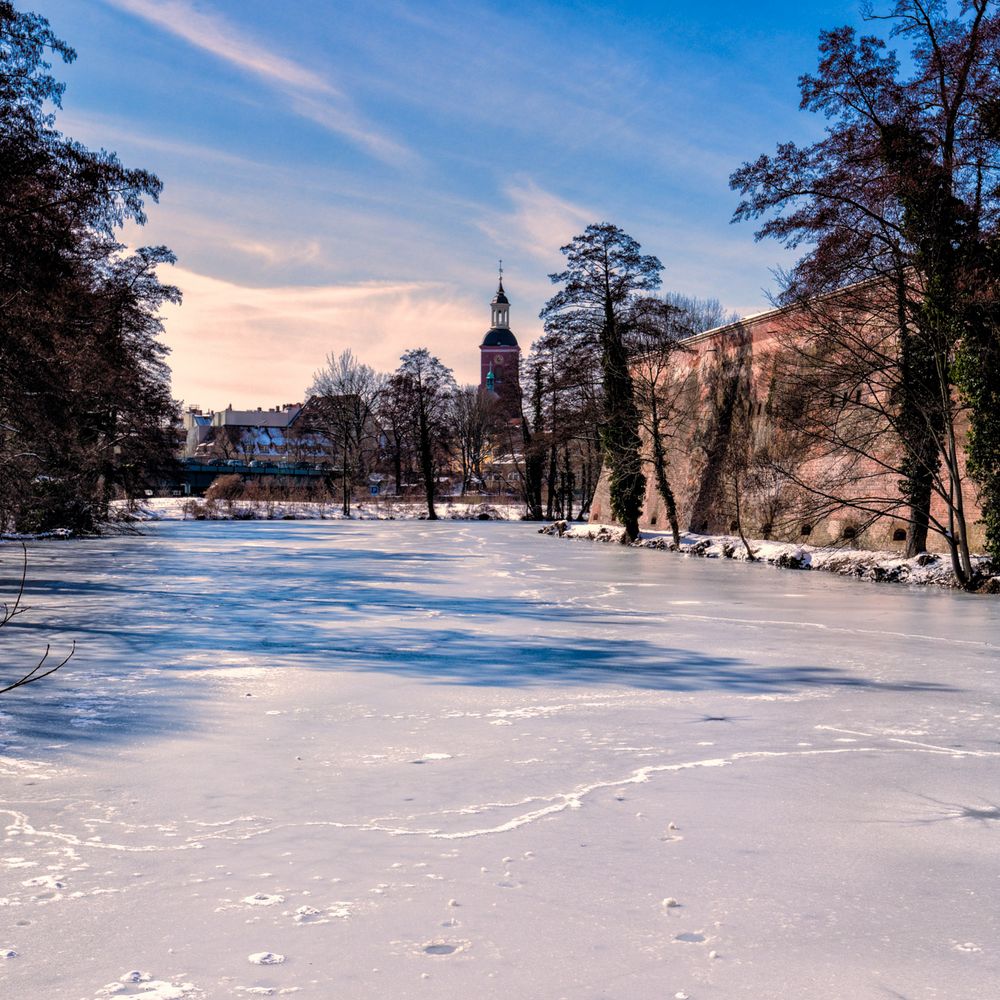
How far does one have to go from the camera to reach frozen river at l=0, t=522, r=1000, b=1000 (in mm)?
3006

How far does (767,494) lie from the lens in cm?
2608

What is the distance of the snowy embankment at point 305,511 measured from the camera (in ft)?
152

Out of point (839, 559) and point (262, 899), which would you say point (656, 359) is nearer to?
point (839, 559)

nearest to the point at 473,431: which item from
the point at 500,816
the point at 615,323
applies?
the point at 615,323

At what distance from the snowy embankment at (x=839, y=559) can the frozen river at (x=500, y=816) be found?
707 centimetres

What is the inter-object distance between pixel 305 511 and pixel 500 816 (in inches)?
1839

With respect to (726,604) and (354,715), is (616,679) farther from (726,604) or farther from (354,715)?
(726,604)

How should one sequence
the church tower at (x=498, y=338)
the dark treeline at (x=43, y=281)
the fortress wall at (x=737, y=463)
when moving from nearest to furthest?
the dark treeline at (x=43, y=281) < the fortress wall at (x=737, y=463) < the church tower at (x=498, y=338)

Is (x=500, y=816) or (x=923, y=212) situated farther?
(x=923, y=212)

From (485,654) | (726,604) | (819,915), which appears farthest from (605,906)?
(726,604)

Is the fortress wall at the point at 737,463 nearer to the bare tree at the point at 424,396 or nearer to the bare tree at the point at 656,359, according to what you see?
the bare tree at the point at 656,359

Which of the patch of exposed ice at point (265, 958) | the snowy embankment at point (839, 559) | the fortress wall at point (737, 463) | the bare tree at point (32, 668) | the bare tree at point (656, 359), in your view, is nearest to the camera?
the patch of exposed ice at point (265, 958)

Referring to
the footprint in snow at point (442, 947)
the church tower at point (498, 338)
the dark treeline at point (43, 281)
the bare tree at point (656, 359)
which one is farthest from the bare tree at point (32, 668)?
the church tower at point (498, 338)

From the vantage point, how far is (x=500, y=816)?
440 cm
